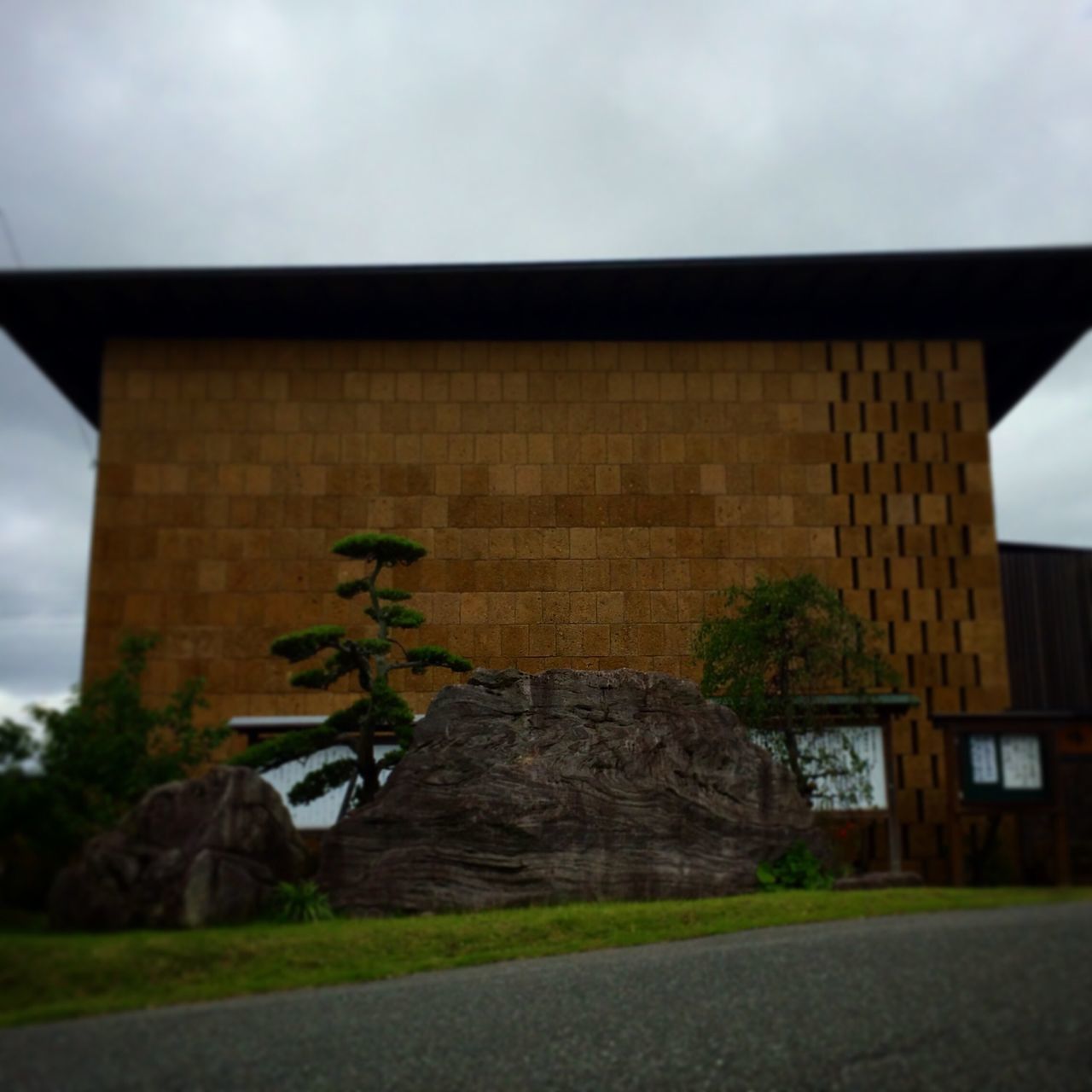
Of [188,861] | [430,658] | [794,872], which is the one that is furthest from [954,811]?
[188,861]

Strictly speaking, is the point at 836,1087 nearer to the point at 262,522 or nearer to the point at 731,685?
the point at 262,522

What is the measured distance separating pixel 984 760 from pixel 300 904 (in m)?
6.83

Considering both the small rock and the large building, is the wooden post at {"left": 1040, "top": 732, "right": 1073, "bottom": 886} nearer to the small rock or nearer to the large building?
the small rock

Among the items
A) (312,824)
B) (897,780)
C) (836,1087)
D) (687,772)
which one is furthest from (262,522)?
(897,780)

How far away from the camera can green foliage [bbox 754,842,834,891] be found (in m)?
9.32

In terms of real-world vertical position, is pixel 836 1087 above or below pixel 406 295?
below

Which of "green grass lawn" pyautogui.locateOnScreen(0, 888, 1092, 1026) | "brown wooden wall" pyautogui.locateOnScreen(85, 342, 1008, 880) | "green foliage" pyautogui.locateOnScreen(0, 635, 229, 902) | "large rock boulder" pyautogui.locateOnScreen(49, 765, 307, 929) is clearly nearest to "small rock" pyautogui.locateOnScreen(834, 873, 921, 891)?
"green grass lawn" pyautogui.locateOnScreen(0, 888, 1092, 1026)

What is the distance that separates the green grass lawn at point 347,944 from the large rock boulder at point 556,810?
0.44 metres

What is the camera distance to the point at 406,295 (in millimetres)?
10977

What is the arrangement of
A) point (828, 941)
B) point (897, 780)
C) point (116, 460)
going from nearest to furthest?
point (828, 941), point (116, 460), point (897, 780)

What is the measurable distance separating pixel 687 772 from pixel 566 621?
244 centimetres

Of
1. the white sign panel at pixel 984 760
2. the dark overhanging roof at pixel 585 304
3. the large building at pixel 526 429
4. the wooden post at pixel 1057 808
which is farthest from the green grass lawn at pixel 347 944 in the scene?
the dark overhanging roof at pixel 585 304

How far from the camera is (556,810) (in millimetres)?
9273

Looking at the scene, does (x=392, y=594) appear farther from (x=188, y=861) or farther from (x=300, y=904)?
(x=188, y=861)
